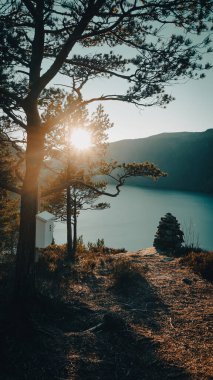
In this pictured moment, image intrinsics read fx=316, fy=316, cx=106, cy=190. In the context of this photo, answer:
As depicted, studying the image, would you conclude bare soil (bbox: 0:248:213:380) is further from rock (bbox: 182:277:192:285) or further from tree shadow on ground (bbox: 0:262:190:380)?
rock (bbox: 182:277:192:285)

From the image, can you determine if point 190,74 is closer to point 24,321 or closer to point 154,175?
point 154,175

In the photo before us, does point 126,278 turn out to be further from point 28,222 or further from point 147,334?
point 28,222

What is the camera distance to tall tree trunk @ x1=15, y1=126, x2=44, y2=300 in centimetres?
651

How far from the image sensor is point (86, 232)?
66062 mm

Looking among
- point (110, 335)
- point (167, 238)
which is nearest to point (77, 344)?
point (110, 335)

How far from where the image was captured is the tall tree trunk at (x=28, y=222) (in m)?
6.51

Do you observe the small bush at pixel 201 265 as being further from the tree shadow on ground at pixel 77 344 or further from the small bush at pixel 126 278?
the tree shadow on ground at pixel 77 344

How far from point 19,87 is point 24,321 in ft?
14.2

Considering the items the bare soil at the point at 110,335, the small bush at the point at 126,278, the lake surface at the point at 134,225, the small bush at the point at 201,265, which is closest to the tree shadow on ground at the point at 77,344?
the bare soil at the point at 110,335

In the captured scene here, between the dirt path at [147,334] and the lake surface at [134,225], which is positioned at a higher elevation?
the lake surface at [134,225]

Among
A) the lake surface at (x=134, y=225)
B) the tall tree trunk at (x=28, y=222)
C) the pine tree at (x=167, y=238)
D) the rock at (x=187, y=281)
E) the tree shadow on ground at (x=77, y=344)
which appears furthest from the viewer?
the lake surface at (x=134, y=225)

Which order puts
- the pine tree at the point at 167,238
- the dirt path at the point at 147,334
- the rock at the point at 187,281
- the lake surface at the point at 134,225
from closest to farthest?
the dirt path at the point at 147,334 < the rock at the point at 187,281 < the pine tree at the point at 167,238 < the lake surface at the point at 134,225

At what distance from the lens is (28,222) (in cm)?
652

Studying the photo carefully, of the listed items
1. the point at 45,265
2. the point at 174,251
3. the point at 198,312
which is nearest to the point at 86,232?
the point at 174,251
